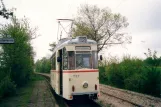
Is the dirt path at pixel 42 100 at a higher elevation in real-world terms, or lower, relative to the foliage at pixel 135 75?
lower

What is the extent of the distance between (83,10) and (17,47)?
28.0m

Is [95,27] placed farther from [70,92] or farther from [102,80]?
[70,92]

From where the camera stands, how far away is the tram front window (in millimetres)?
13773

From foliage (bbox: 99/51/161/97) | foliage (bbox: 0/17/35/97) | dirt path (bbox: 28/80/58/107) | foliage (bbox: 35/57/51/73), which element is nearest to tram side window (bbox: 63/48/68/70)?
dirt path (bbox: 28/80/58/107)

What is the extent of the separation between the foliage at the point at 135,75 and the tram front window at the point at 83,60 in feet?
21.1

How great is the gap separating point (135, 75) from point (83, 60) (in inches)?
338

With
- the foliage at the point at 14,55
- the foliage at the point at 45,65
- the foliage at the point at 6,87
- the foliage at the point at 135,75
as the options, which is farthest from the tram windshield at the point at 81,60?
the foliage at the point at 45,65

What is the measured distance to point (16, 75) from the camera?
1109 inches

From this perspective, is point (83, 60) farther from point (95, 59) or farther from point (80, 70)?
point (95, 59)

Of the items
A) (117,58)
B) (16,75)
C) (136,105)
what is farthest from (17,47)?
(136,105)

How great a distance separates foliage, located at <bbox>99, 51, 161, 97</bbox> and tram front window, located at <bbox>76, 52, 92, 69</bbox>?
6.43m

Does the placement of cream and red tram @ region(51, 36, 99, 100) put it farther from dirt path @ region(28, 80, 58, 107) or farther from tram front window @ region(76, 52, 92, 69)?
dirt path @ region(28, 80, 58, 107)

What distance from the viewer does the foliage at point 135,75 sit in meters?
18.5

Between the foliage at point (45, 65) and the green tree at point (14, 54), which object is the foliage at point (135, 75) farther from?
the foliage at point (45, 65)
